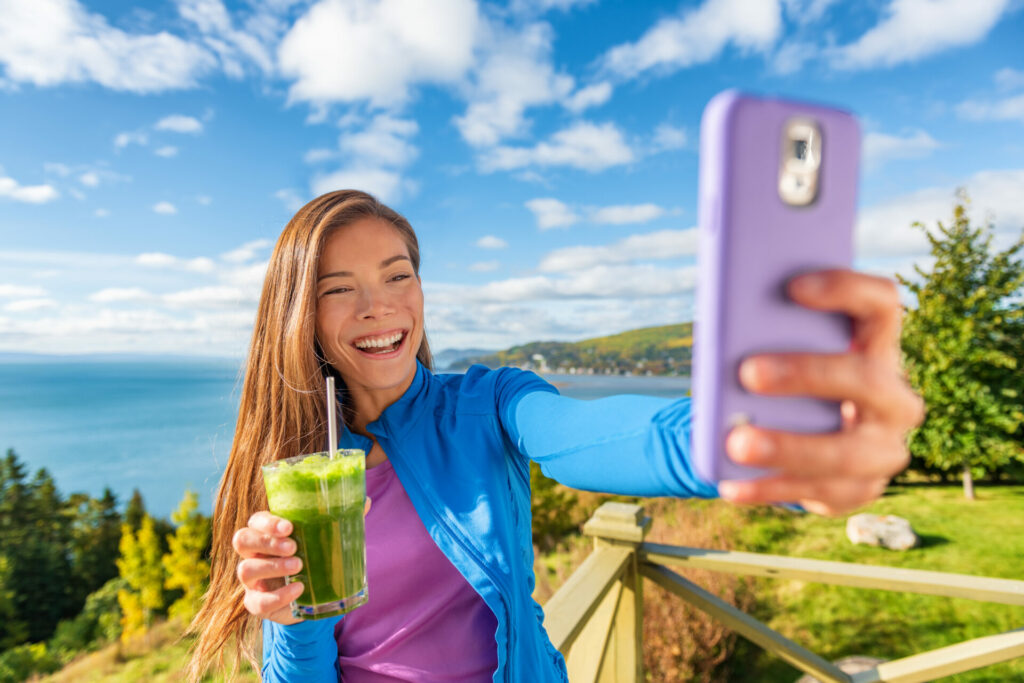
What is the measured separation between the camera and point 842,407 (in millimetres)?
599

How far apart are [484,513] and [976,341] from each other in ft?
41.8

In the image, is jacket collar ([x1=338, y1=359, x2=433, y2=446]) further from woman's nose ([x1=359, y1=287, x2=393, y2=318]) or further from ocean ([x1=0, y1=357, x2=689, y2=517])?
ocean ([x1=0, y1=357, x2=689, y2=517])

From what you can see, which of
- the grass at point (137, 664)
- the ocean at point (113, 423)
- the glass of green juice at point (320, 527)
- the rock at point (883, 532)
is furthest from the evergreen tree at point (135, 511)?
the glass of green juice at point (320, 527)

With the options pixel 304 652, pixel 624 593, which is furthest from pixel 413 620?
pixel 624 593

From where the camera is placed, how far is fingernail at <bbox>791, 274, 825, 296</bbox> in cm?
55

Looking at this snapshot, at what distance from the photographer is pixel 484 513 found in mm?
1388

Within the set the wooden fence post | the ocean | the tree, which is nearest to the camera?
the wooden fence post

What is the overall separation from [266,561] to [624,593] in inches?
92.8

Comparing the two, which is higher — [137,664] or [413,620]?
[413,620]

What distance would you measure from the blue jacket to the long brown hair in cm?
16

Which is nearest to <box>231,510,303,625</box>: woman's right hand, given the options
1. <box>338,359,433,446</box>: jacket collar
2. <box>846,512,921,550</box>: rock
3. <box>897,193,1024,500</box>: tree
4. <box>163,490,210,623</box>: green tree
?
<box>338,359,433,446</box>: jacket collar

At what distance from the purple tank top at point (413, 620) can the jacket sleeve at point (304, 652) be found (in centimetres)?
8

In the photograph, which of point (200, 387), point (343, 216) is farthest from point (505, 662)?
point (200, 387)

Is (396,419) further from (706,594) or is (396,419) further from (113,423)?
(113,423)
